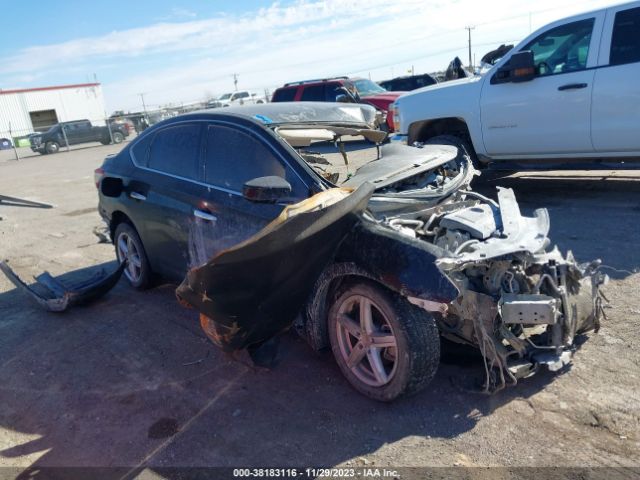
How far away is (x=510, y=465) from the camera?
2.65 metres

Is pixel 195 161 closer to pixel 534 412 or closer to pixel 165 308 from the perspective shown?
pixel 165 308

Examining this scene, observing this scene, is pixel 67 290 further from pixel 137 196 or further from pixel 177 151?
pixel 177 151

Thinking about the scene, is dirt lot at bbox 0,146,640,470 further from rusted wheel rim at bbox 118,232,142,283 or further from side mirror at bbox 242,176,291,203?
side mirror at bbox 242,176,291,203

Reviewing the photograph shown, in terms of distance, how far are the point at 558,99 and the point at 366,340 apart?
4.72 metres

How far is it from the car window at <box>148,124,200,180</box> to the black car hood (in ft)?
4.44

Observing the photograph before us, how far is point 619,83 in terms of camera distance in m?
5.99

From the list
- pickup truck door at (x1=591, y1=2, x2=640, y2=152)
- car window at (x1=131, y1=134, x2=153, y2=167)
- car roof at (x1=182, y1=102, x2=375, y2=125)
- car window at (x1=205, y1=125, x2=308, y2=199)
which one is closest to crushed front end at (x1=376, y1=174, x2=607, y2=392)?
car window at (x1=205, y1=125, x2=308, y2=199)

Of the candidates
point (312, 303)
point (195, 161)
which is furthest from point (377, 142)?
point (312, 303)

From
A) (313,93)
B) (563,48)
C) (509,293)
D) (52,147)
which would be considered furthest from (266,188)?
(52,147)

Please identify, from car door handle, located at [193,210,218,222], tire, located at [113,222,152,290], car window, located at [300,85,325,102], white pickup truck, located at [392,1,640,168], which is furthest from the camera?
car window, located at [300,85,325,102]

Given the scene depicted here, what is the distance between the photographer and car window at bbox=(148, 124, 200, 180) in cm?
437

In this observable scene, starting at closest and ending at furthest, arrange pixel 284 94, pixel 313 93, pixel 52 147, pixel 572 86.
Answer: pixel 572 86, pixel 313 93, pixel 284 94, pixel 52 147

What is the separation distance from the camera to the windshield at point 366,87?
17142 mm

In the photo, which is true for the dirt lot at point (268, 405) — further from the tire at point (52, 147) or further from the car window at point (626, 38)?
the tire at point (52, 147)
